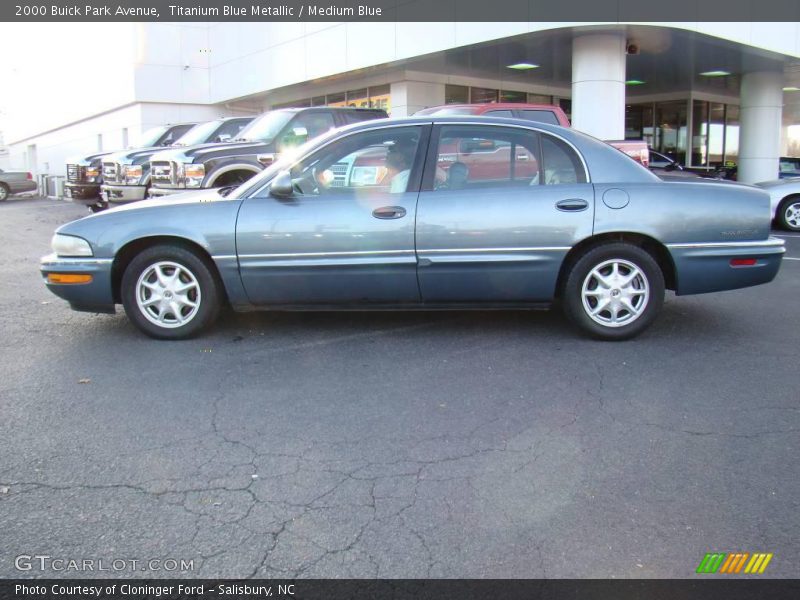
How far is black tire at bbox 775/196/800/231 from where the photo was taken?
12.8 m

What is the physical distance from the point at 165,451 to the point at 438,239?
2483 mm

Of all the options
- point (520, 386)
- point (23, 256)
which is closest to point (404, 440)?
point (520, 386)

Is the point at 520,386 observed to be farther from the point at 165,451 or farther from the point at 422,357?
the point at 165,451

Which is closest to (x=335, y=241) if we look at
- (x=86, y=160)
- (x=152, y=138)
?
(x=86, y=160)

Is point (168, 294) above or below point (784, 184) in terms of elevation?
below

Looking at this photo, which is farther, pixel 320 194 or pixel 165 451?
pixel 320 194

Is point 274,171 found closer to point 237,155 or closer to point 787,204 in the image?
point 237,155

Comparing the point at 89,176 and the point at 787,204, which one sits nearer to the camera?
the point at 787,204

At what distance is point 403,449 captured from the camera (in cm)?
366

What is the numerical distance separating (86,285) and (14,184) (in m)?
29.0

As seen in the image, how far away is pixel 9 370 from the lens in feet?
16.2

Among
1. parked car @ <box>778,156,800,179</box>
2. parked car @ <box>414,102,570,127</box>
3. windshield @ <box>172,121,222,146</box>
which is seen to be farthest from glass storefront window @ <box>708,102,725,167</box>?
windshield @ <box>172,121,222,146</box>
